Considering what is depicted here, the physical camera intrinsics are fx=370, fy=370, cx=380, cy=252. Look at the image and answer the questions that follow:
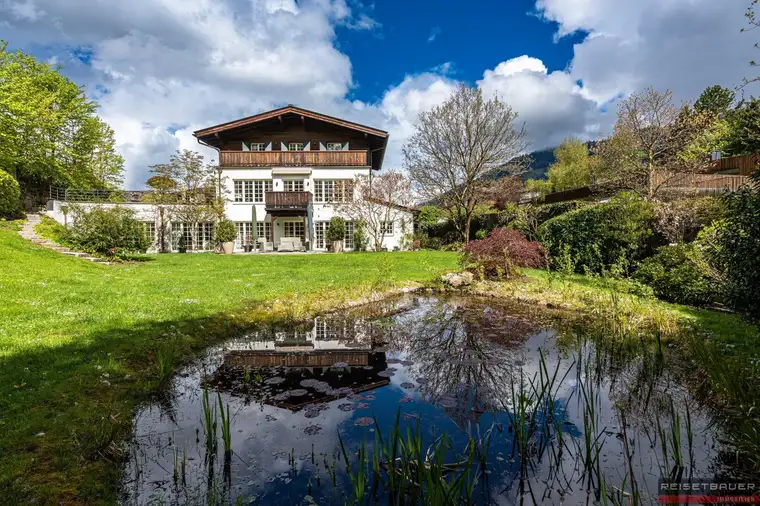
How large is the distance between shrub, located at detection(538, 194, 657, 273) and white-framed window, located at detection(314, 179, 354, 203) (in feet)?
51.3

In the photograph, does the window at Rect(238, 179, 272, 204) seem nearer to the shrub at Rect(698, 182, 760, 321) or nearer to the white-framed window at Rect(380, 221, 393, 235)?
the white-framed window at Rect(380, 221, 393, 235)

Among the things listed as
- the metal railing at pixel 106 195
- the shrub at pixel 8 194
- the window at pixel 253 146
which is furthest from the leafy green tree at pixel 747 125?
the metal railing at pixel 106 195

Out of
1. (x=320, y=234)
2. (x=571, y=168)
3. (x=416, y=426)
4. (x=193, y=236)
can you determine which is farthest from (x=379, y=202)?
(x=571, y=168)

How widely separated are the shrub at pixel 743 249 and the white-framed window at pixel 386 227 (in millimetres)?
21951

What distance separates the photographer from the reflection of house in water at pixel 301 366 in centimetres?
437

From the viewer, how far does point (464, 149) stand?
2191cm

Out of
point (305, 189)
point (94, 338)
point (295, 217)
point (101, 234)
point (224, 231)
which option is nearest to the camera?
point (94, 338)

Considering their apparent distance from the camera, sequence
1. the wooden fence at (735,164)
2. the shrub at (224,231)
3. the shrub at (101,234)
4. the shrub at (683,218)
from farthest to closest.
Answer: the shrub at (224,231) → the wooden fence at (735,164) → the shrub at (101,234) → the shrub at (683,218)

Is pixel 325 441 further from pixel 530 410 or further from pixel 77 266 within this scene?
pixel 77 266

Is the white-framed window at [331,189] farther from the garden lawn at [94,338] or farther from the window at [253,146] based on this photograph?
the garden lawn at [94,338]

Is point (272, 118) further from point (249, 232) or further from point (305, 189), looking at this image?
point (249, 232)

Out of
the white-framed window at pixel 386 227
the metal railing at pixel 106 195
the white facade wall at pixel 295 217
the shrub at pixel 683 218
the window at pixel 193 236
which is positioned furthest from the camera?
the white facade wall at pixel 295 217

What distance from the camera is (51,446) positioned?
9.87 feet

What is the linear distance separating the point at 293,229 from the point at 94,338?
72.8ft
